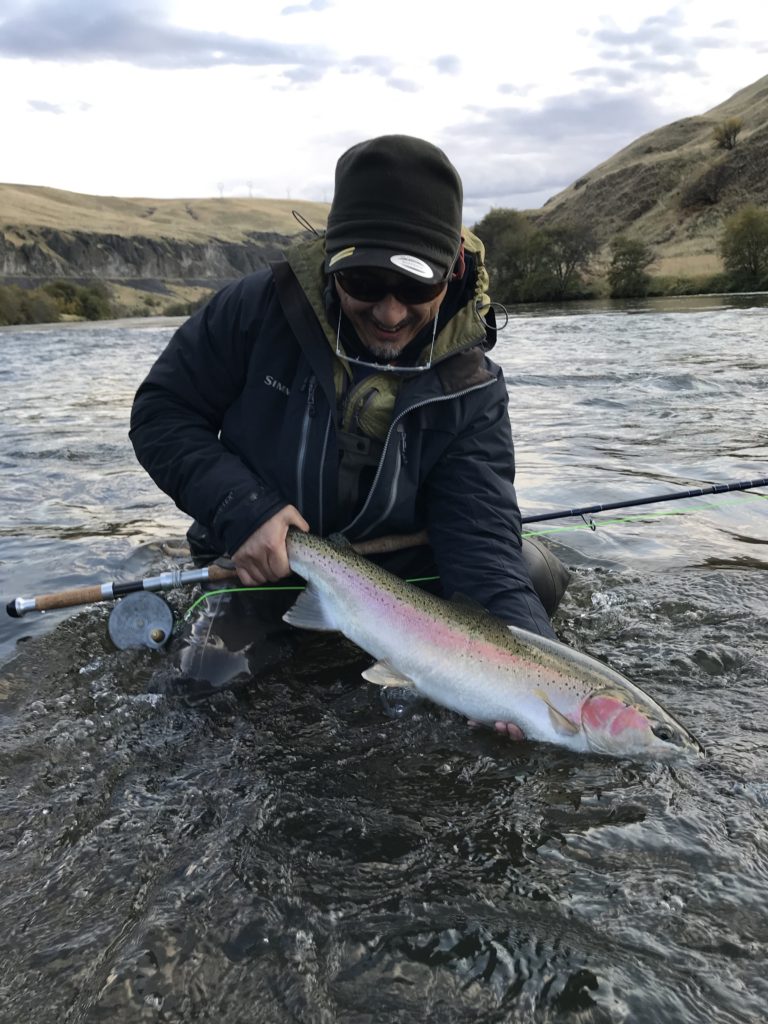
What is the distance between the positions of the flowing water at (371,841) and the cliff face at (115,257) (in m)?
115

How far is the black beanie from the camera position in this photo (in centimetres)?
307

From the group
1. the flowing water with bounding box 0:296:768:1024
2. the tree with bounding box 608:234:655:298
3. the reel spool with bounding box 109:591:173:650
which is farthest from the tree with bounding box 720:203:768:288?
the reel spool with bounding box 109:591:173:650

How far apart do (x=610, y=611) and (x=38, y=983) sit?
10.6ft

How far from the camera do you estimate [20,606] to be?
353 cm

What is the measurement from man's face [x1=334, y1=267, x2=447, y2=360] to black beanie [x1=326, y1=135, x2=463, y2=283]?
2.9 inches

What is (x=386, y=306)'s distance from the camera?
126 inches

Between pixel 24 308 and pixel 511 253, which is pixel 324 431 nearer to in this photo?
pixel 24 308

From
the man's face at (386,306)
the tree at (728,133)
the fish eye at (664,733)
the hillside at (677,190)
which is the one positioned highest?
the tree at (728,133)

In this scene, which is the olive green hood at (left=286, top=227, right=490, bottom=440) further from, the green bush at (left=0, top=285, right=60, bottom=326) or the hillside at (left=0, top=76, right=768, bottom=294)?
the green bush at (left=0, top=285, right=60, bottom=326)

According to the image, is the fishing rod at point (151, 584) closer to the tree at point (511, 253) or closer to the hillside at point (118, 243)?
the tree at point (511, 253)

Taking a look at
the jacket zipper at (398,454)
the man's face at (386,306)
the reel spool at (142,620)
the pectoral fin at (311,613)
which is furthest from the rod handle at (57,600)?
the man's face at (386,306)

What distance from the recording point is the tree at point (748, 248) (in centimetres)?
4269

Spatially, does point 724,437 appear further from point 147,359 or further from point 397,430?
point 147,359

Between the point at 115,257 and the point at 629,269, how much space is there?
97.4 metres
